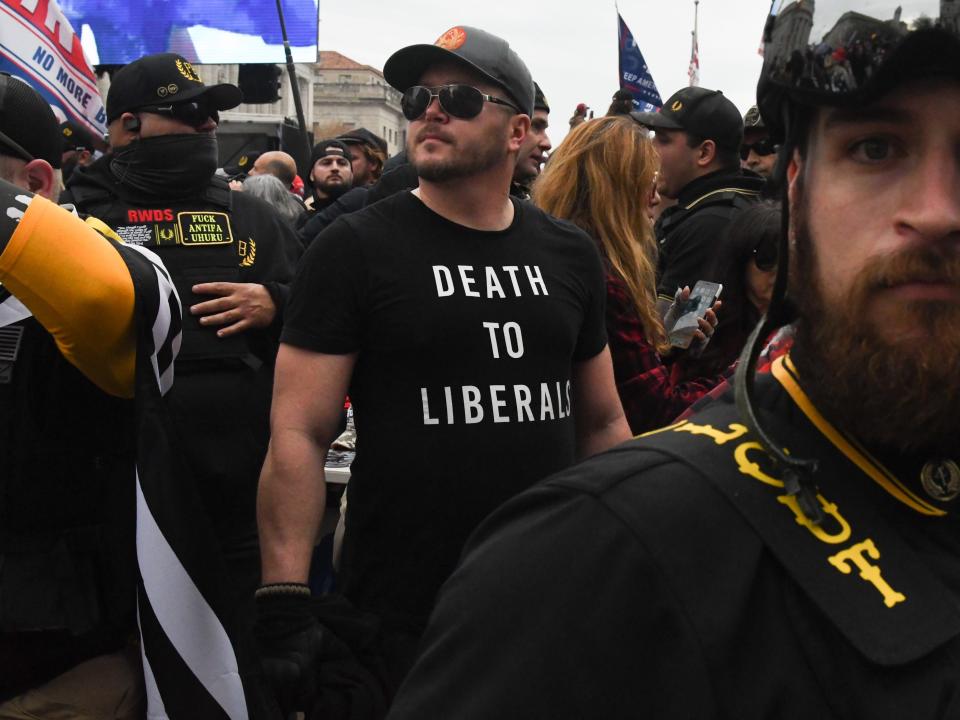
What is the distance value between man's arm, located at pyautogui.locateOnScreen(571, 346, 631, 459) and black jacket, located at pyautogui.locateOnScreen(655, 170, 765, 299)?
1.05 metres

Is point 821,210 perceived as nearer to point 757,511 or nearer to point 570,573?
point 757,511

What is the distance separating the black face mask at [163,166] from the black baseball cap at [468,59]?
812mm

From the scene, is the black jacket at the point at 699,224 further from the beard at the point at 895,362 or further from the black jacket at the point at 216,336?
the beard at the point at 895,362

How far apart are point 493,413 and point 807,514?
150 cm

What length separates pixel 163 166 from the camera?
342 centimetres

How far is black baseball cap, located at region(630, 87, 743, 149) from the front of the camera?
470 cm

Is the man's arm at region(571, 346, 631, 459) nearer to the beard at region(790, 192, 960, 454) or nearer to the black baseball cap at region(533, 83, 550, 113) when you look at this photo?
the beard at region(790, 192, 960, 454)

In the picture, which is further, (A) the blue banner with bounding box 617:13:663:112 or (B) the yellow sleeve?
(A) the blue banner with bounding box 617:13:663:112

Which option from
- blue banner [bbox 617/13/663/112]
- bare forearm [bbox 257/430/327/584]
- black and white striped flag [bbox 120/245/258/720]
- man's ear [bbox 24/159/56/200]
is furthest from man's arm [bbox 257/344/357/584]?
blue banner [bbox 617/13/663/112]

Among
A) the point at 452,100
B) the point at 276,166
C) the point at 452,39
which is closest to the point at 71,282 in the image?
the point at 452,100

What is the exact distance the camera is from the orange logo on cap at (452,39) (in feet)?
9.53

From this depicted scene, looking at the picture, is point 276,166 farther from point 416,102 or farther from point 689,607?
point 689,607

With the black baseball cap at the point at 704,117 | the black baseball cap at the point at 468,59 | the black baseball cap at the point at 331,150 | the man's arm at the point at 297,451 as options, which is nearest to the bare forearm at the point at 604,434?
the man's arm at the point at 297,451

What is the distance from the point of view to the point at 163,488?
2105 millimetres
